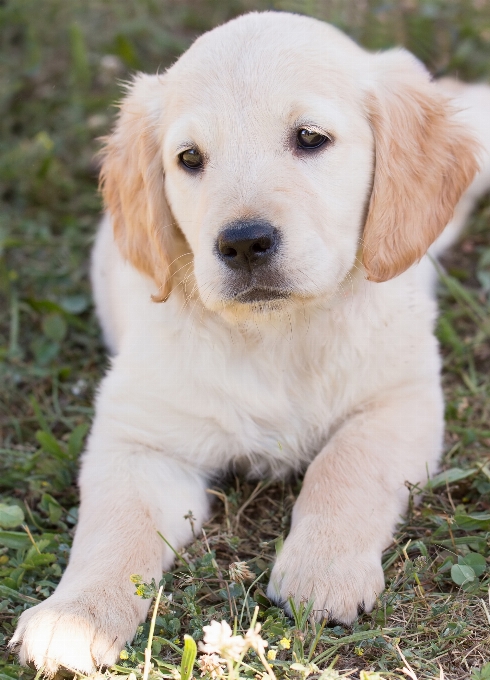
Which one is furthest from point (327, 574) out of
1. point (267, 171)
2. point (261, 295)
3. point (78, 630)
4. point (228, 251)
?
point (267, 171)

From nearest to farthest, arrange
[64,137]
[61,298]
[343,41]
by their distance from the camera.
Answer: [343,41] → [61,298] → [64,137]

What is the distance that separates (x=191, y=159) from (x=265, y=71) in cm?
41

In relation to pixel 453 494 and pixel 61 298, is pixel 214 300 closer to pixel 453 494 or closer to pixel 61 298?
pixel 453 494

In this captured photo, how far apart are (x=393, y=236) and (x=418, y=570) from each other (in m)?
1.14

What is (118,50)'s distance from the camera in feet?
18.9

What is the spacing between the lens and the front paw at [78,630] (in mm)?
2322

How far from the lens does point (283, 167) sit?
2.71 m

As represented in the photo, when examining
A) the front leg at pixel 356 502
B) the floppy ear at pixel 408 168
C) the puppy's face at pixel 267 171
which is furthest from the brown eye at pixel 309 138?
the front leg at pixel 356 502

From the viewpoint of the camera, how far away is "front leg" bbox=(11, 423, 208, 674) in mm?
2348

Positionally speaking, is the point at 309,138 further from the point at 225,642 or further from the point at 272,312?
the point at 225,642

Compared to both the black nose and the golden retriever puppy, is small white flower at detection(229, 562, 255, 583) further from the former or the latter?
the black nose

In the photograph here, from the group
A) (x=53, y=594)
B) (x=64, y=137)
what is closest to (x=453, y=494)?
(x=53, y=594)

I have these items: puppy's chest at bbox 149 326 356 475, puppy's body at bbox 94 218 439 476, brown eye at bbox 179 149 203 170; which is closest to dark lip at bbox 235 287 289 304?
puppy's body at bbox 94 218 439 476

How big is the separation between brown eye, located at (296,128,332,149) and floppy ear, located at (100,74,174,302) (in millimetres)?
646
